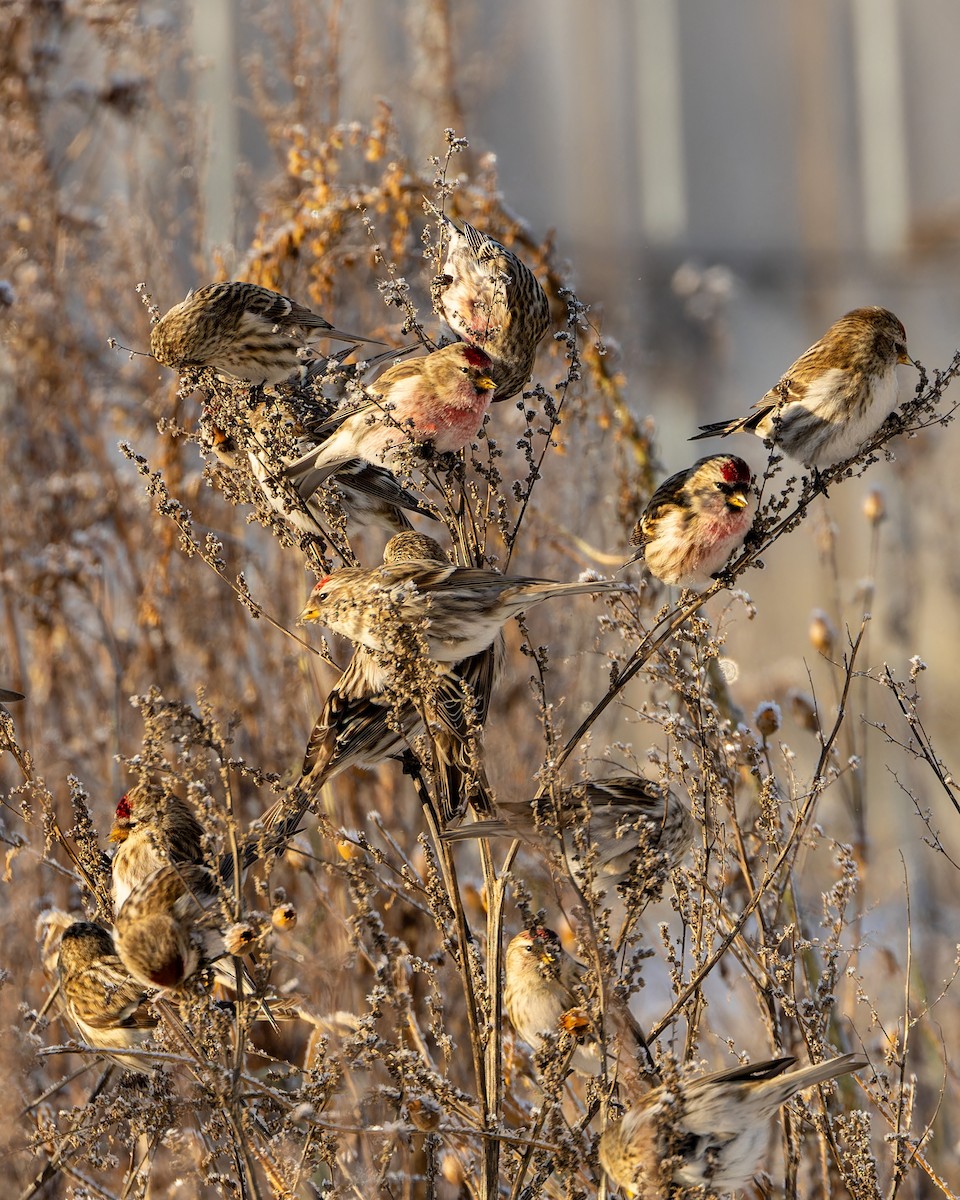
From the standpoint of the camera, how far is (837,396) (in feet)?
8.56

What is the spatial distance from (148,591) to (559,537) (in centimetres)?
136

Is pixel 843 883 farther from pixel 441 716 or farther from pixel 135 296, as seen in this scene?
pixel 135 296

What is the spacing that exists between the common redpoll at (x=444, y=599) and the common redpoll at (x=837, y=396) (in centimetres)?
73

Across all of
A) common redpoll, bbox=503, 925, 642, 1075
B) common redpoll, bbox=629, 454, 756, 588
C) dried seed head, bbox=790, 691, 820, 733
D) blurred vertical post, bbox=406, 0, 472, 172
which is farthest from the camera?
blurred vertical post, bbox=406, 0, 472, 172

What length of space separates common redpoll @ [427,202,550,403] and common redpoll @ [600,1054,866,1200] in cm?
125

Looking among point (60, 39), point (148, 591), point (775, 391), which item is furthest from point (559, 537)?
point (60, 39)

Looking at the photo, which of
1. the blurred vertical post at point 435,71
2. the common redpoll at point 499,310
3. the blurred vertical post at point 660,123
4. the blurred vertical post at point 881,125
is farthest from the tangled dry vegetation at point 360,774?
the blurred vertical post at point 881,125

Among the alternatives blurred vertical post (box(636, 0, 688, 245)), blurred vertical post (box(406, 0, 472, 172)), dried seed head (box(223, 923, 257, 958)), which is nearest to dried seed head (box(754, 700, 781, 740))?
dried seed head (box(223, 923, 257, 958))

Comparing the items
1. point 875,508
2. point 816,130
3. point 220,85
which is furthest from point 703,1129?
point 816,130

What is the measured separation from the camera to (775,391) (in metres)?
2.78

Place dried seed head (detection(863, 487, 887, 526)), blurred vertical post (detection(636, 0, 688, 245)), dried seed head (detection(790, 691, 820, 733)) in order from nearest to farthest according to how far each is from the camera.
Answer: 1. dried seed head (detection(790, 691, 820, 733))
2. dried seed head (detection(863, 487, 887, 526))
3. blurred vertical post (detection(636, 0, 688, 245))

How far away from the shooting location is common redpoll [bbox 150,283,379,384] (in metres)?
2.76

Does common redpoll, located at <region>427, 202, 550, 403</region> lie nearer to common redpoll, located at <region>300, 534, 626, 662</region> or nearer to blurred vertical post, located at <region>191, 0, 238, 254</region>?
common redpoll, located at <region>300, 534, 626, 662</region>

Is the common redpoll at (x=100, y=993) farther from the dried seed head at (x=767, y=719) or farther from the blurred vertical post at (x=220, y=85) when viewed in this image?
the blurred vertical post at (x=220, y=85)
